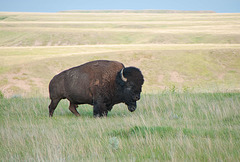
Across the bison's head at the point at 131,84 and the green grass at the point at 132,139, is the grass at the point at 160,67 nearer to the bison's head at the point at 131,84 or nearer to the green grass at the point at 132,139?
the bison's head at the point at 131,84

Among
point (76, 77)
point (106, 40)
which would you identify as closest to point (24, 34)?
point (106, 40)

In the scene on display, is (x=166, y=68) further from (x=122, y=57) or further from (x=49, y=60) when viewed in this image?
(x=49, y=60)

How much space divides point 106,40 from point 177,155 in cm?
8611

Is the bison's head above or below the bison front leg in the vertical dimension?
above

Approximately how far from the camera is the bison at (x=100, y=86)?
1030 centimetres

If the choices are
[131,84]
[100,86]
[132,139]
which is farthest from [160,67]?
[132,139]

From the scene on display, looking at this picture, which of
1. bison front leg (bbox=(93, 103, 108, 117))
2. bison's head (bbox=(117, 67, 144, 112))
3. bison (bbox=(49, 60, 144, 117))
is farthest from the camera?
bison front leg (bbox=(93, 103, 108, 117))

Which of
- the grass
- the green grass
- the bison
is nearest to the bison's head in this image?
the bison

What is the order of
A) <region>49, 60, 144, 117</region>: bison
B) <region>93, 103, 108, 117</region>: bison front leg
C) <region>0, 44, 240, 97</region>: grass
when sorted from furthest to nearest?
<region>0, 44, 240, 97</region>: grass < <region>93, 103, 108, 117</region>: bison front leg < <region>49, 60, 144, 117</region>: bison

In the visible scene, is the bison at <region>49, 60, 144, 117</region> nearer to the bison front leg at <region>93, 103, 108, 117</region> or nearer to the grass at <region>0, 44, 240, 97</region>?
the bison front leg at <region>93, 103, 108, 117</region>

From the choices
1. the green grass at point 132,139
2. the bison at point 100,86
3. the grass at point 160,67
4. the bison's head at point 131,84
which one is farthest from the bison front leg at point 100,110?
the grass at point 160,67

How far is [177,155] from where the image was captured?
5.86 metres

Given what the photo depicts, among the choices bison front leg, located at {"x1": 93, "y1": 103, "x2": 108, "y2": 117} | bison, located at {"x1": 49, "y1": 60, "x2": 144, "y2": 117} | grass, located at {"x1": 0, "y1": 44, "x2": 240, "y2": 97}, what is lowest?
grass, located at {"x1": 0, "y1": 44, "x2": 240, "y2": 97}

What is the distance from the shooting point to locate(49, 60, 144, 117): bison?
1030 cm
